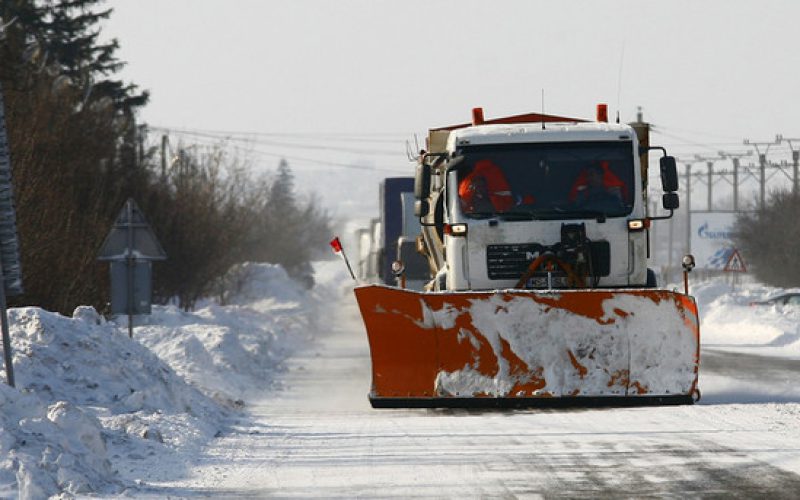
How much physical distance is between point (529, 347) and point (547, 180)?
2.34m

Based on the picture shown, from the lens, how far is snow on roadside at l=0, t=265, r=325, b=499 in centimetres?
977

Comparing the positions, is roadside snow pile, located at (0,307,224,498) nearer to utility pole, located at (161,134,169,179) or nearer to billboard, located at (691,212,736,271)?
utility pole, located at (161,134,169,179)

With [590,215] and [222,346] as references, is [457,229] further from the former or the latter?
[222,346]

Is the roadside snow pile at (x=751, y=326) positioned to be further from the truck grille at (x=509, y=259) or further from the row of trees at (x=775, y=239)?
the truck grille at (x=509, y=259)

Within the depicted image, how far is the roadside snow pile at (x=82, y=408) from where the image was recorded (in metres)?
9.63

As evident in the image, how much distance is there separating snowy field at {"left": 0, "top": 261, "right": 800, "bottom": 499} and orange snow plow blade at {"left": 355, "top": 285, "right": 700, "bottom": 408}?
42cm

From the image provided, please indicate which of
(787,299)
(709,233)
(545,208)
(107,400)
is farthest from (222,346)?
(709,233)

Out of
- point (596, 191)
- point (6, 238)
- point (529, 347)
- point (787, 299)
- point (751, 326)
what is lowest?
point (751, 326)

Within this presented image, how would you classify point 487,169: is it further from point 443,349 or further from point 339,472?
point 339,472

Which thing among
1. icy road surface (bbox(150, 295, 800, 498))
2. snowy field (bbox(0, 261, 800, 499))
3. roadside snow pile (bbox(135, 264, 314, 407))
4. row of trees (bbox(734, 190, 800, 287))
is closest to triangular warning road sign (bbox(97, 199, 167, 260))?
snowy field (bbox(0, 261, 800, 499))

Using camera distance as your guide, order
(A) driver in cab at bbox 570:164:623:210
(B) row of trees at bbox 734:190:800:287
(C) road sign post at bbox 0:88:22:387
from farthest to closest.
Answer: (B) row of trees at bbox 734:190:800:287
(A) driver in cab at bbox 570:164:623:210
(C) road sign post at bbox 0:88:22:387

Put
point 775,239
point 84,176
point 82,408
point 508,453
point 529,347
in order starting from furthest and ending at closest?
point 775,239 < point 84,176 < point 82,408 < point 529,347 < point 508,453

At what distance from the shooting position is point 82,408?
14.1 meters

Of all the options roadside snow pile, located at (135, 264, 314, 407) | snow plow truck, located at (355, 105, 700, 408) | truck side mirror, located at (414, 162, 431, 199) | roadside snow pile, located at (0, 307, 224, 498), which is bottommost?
roadside snow pile, located at (135, 264, 314, 407)
